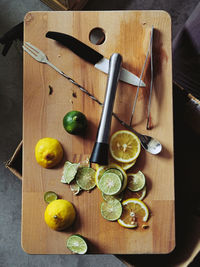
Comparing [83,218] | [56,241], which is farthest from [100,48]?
[56,241]

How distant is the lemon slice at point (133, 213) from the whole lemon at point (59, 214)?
205 mm

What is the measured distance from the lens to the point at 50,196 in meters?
1.20

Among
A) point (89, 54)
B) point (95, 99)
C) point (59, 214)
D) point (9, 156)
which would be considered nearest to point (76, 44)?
point (89, 54)

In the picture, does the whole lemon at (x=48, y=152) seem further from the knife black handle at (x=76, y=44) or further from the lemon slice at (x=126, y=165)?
the knife black handle at (x=76, y=44)

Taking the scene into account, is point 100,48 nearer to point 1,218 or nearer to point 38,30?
point 38,30

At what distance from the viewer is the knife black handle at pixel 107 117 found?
3.74ft

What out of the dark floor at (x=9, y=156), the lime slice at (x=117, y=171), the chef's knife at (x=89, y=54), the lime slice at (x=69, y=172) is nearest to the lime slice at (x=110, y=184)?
the lime slice at (x=117, y=171)

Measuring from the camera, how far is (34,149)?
1.23 m

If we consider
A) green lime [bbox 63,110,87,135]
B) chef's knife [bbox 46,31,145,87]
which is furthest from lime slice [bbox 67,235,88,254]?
chef's knife [bbox 46,31,145,87]

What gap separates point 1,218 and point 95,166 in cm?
99

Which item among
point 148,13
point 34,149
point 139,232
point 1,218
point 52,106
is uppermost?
point 148,13

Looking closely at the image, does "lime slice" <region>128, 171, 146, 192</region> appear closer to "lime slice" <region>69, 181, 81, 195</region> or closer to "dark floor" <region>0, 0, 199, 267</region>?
"lime slice" <region>69, 181, 81, 195</region>

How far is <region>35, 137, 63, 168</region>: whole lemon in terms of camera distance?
1171 millimetres

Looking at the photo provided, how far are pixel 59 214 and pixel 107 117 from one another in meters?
0.43
